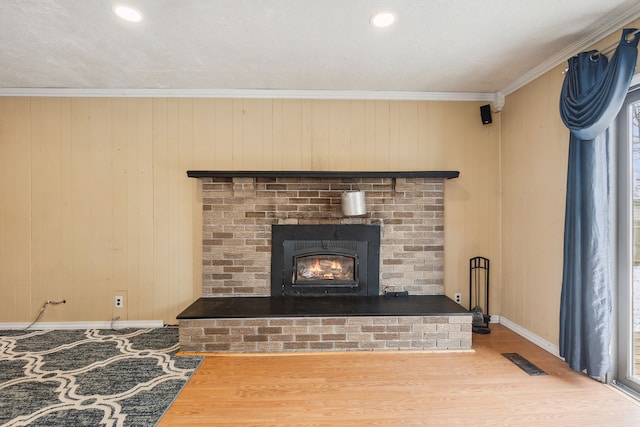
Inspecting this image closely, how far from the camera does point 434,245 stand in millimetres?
3266

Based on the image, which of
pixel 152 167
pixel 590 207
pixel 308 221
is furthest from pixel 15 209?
pixel 590 207

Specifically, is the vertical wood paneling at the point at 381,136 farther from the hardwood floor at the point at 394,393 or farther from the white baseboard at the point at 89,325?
the white baseboard at the point at 89,325

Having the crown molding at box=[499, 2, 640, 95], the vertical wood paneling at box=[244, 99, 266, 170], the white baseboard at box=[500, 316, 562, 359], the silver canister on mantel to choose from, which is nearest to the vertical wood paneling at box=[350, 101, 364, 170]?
the silver canister on mantel

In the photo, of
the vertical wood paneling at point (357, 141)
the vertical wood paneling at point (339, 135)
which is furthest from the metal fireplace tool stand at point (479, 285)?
the vertical wood paneling at point (339, 135)

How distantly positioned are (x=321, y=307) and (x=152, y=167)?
83.8 inches

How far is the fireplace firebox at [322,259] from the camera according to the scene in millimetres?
3193

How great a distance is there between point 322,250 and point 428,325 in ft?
3.80

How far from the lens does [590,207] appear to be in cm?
209

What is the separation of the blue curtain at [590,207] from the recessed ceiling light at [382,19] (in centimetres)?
131

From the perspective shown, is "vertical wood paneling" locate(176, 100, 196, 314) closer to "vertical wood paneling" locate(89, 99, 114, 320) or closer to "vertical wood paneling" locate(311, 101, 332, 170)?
"vertical wood paneling" locate(89, 99, 114, 320)

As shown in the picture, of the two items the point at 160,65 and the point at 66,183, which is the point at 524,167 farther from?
the point at 66,183

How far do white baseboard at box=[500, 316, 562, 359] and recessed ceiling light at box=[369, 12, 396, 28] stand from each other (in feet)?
8.76

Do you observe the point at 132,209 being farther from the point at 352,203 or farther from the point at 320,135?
the point at 352,203

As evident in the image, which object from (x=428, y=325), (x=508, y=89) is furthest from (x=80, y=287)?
(x=508, y=89)
